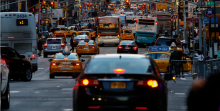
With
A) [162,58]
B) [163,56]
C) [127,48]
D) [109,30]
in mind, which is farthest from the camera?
[109,30]

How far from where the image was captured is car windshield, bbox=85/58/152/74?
872cm

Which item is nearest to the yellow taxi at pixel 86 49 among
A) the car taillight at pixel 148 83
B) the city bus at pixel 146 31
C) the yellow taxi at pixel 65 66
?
the city bus at pixel 146 31

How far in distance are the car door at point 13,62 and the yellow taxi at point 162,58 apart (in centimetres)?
739

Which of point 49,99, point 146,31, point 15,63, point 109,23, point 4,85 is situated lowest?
point 49,99

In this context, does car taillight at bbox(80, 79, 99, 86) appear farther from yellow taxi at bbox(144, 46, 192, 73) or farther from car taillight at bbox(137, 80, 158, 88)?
yellow taxi at bbox(144, 46, 192, 73)

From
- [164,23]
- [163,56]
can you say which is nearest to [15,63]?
[163,56]

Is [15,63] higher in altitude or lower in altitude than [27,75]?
higher

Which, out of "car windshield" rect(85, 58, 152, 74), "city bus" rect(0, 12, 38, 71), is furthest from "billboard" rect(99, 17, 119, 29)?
"car windshield" rect(85, 58, 152, 74)

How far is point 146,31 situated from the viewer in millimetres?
52406

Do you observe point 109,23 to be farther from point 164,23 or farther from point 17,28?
point 17,28

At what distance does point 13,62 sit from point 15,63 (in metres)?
0.11

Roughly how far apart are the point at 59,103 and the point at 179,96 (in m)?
3.97

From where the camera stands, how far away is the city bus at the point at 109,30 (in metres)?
51.8

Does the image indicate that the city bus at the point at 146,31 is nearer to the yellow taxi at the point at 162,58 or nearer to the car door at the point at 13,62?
the yellow taxi at the point at 162,58
